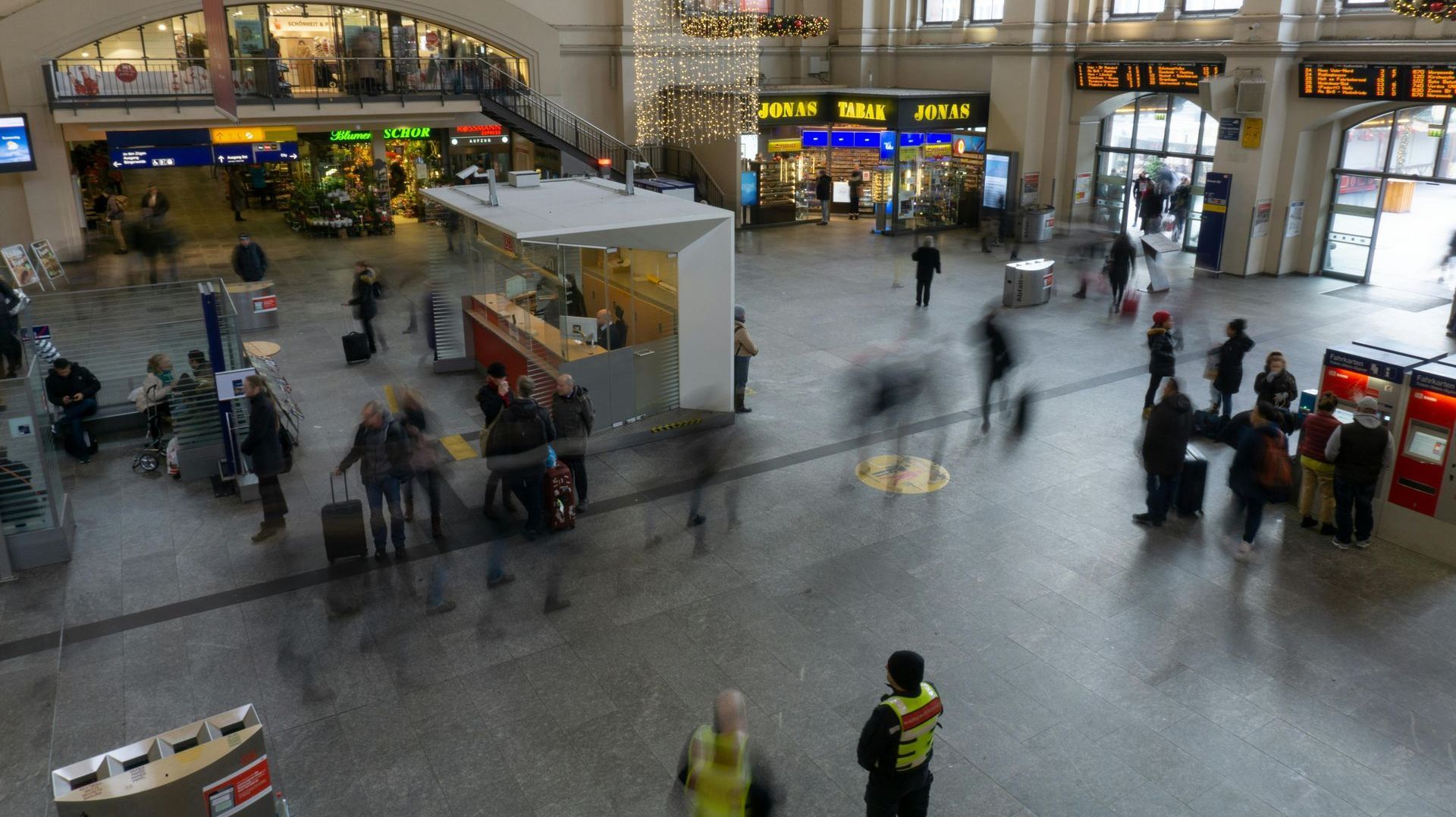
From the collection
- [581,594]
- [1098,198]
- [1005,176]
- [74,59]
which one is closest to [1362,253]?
[1098,198]

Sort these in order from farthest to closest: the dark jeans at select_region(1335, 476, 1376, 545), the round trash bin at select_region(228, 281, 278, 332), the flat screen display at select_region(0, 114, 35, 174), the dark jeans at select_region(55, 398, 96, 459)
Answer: the flat screen display at select_region(0, 114, 35, 174)
the round trash bin at select_region(228, 281, 278, 332)
the dark jeans at select_region(55, 398, 96, 459)
the dark jeans at select_region(1335, 476, 1376, 545)

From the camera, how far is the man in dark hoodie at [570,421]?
9.64 metres

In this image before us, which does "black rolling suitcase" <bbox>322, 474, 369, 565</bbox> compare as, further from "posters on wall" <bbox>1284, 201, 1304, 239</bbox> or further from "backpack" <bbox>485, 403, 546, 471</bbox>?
"posters on wall" <bbox>1284, 201, 1304, 239</bbox>

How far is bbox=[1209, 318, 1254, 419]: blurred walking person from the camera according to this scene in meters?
11.4

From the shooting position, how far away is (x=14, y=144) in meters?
20.1

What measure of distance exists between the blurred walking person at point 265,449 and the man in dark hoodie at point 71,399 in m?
3.17

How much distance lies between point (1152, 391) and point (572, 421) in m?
7.35

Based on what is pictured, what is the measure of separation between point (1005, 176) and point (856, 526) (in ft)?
60.6

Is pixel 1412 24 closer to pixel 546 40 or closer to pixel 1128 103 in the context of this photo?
pixel 1128 103

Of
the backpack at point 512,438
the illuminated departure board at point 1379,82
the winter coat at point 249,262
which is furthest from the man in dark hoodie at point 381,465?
the illuminated departure board at point 1379,82

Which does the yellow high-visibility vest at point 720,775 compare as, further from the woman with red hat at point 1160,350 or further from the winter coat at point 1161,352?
the winter coat at point 1161,352

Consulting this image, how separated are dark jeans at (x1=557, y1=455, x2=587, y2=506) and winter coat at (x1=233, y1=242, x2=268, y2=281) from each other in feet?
35.8

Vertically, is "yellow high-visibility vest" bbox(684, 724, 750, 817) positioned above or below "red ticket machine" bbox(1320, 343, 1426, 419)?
below

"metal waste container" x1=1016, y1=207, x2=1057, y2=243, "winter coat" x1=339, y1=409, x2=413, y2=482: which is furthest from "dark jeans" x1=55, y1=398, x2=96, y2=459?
"metal waste container" x1=1016, y1=207, x2=1057, y2=243
